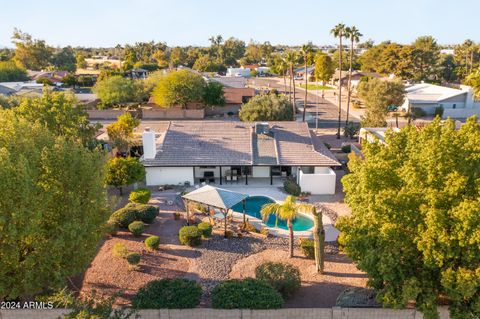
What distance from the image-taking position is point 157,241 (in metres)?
23.4

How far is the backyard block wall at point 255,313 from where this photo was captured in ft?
53.7

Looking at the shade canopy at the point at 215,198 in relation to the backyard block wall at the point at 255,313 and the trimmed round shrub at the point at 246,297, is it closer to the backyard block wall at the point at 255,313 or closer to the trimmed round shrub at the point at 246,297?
the trimmed round shrub at the point at 246,297

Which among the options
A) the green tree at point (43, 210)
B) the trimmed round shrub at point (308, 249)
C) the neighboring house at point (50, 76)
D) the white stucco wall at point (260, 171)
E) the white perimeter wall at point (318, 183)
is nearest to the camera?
the green tree at point (43, 210)

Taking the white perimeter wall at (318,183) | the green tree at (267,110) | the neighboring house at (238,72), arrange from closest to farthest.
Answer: the white perimeter wall at (318,183), the green tree at (267,110), the neighboring house at (238,72)

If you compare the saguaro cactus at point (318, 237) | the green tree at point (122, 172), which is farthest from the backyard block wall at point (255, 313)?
the green tree at point (122, 172)

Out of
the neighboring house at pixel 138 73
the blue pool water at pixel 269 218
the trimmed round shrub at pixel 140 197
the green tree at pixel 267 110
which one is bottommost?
the blue pool water at pixel 269 218

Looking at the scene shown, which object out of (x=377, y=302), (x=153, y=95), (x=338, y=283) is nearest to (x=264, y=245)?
(x=338, y=283)

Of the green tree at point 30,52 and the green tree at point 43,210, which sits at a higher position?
the green tree at point 30,52

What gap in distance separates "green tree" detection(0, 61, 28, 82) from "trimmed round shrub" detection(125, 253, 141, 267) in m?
88.1

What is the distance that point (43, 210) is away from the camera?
15906 mm

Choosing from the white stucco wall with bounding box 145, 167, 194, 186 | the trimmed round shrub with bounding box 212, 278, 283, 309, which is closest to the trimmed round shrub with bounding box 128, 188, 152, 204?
the white stucco wall with bounding box 145, 167, 194, 186

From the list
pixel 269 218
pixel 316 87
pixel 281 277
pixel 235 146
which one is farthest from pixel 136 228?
pixel 316 87

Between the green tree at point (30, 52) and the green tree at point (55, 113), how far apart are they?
374ft

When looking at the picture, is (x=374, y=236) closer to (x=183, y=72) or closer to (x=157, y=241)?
(x=157, y=241)
